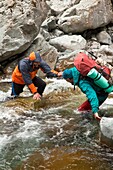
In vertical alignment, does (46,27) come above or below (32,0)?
below

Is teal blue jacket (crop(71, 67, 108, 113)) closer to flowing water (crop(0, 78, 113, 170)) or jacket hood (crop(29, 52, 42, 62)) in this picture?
flowing water (crop(0, 78, 113, 170))

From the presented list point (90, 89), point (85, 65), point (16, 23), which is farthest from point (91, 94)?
point (16, 23)

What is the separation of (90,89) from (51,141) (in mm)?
1642

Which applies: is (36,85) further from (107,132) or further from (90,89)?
(107,132)

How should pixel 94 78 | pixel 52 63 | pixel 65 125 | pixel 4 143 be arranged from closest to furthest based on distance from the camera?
pixel 4 143 → pixel 94 78 → pixel 65 125 → pixel 52 63

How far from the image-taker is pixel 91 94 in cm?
711

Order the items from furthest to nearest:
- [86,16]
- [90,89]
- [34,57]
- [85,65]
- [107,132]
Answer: [86,16] < [34,57] < [90,89] < [85,65] < [107,132]

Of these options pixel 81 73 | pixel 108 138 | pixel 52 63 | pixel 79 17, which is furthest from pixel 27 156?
pixel 79 17

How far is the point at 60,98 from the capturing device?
1084cm

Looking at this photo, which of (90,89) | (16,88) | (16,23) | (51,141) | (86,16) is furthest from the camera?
(86,16)

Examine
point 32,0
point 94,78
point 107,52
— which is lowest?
point 107,52

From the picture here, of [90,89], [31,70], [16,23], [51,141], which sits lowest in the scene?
[51,141]

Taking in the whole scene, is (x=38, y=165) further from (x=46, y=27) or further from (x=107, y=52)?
(x=46, y=27)

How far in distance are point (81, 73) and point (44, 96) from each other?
3.59m
